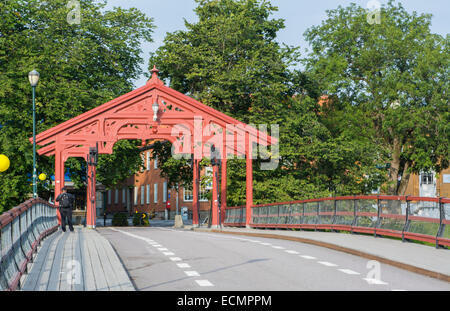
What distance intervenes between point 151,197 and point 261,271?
69.7 m

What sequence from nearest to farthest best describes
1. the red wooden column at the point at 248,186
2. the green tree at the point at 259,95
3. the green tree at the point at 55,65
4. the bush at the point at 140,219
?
the red wooden column at the point at 248,186, the green tree at the point at 55,65, the green tree at the point at 259,95, the bush at the point at 140,219

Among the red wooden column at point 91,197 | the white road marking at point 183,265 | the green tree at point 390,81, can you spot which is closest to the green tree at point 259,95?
the green tree at point 390,81

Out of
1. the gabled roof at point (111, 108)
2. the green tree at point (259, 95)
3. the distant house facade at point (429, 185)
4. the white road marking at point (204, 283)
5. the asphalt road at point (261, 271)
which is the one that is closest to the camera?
the asphalt road at point (261, 271)

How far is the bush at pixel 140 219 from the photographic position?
53.6 meters

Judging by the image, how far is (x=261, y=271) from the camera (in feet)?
41.7

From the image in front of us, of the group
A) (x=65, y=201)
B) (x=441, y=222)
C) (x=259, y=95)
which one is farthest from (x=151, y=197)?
(x=441, y=222)

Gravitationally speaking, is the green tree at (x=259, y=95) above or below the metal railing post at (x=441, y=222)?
above

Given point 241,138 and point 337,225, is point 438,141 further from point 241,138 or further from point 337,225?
point 337,225

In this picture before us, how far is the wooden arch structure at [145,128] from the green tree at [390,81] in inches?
591

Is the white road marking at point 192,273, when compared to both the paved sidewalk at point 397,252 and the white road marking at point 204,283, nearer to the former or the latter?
the white road marking at point 204,283

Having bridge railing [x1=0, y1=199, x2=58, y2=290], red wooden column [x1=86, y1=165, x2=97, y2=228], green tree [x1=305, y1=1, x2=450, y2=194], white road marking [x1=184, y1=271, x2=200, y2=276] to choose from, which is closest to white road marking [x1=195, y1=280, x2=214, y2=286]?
Result: white road marking [x1=184, y1=271, x2=200, y2=276]

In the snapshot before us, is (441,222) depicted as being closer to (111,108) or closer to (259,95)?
(111,108)

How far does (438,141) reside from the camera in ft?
163
